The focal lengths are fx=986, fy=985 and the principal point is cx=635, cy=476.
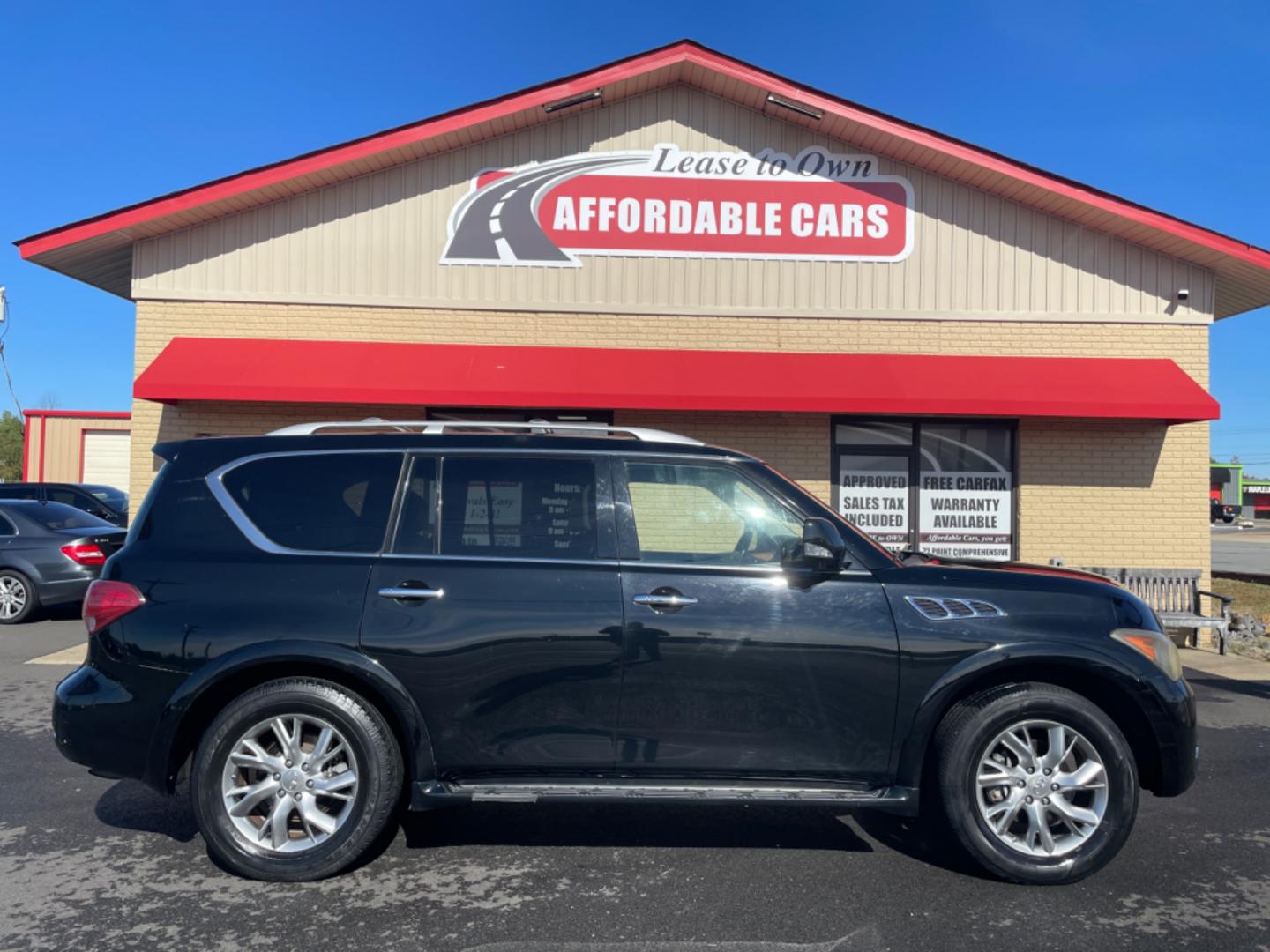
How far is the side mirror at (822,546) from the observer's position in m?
4.11

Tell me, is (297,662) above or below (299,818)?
above

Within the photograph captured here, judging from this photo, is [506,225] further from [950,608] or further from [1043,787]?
[1043,787]

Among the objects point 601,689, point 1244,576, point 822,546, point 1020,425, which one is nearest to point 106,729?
point 601,689

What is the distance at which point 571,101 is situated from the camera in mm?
11477

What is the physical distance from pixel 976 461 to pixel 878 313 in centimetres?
211

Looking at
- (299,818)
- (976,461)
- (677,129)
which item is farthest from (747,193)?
(299,818)

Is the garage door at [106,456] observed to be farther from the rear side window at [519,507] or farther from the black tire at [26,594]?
the rear side window at [519,507]

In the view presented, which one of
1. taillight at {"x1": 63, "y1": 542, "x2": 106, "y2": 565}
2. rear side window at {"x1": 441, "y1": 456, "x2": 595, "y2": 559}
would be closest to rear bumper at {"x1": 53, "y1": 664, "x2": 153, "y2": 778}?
rear side window at {"x1": 441, "y1": 456, "x2": 595, "y2": 559}

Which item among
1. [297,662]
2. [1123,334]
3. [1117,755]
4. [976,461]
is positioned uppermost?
[1123,334]

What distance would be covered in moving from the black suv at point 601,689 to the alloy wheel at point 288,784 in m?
0.01

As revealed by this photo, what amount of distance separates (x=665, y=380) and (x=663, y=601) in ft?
22.4

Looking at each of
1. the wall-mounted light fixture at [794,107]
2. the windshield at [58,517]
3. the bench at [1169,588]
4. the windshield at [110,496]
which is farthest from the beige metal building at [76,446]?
the bench at [1169,588]

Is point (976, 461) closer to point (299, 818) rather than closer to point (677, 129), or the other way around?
point (677, 129)

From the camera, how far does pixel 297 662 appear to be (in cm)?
412
